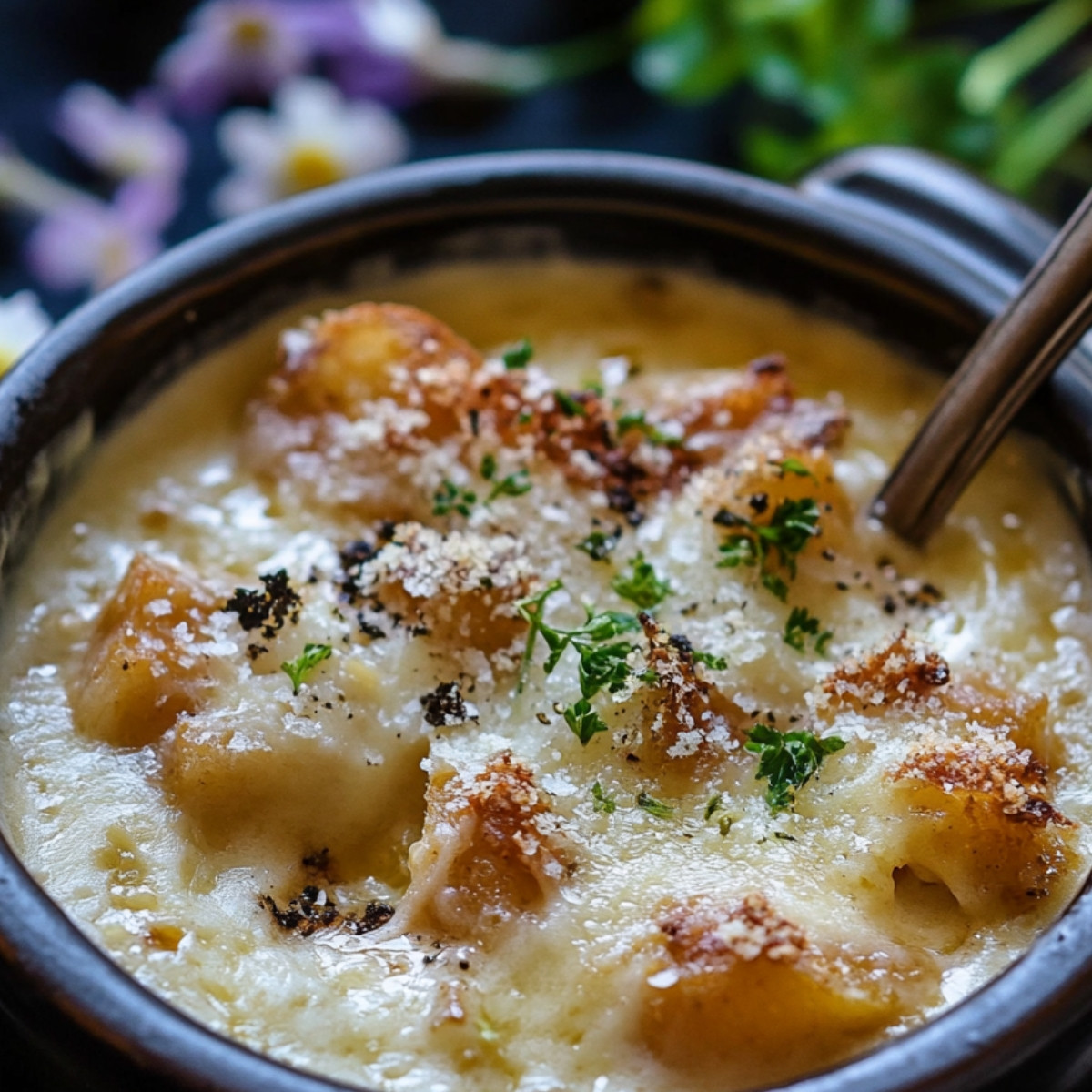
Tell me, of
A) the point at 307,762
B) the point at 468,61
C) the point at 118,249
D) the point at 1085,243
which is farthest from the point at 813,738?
the point at 468,61

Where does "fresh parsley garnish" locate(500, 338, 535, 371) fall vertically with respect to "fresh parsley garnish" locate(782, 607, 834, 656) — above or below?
Result: below

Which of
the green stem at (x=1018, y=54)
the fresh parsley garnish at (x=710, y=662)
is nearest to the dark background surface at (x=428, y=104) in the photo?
the green stem at (x=1018, y=54)

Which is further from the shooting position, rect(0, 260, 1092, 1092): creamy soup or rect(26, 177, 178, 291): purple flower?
rect(26, 177, 178, 291): purple flower

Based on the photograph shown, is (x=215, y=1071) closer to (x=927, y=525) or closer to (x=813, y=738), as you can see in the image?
(x=813, y=738)

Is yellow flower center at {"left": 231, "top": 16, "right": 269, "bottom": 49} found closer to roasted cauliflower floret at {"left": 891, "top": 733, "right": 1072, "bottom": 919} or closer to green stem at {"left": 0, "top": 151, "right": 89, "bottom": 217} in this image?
green stem at {"left": 0, "top": 151, "right": 89, "bottom": 217}

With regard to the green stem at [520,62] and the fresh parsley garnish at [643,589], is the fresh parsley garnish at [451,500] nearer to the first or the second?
the fresh parsley garnish at [643,589]

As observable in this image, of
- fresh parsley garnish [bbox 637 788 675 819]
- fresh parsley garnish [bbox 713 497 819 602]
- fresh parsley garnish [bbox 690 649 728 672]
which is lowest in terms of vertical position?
fresh parsley garnish [bbox 637 788 675 819]

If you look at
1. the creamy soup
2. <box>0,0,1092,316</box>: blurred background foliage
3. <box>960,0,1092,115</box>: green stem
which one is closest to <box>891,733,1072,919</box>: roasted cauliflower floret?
the creamy soup
